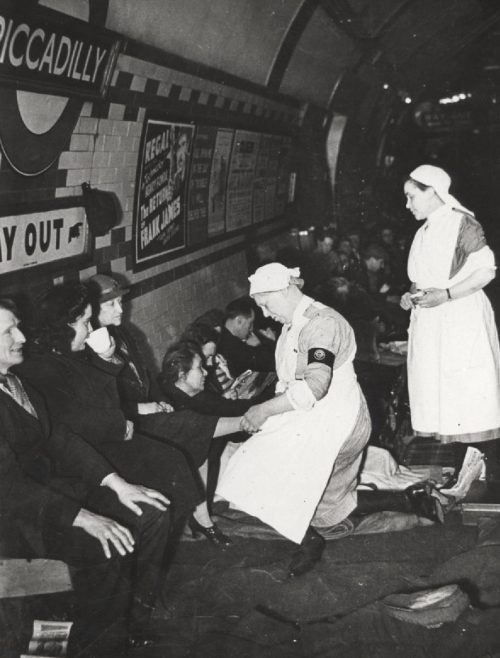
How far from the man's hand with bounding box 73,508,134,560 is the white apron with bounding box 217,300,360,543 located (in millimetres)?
832

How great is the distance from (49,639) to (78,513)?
54cm

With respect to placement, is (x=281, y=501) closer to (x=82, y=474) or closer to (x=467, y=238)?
(x=82, y=474)

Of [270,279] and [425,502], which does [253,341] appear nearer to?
[425,502]

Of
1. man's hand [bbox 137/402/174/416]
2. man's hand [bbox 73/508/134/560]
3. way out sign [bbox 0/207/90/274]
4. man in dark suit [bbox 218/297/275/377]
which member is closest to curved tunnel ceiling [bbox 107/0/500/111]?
way out sign [bbox 0/207/90/274]

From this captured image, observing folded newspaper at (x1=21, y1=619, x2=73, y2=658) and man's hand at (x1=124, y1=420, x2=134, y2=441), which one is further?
man's hand at (x1=124, y1=420, x2=134, y2=441)

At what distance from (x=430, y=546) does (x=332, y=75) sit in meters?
7.96

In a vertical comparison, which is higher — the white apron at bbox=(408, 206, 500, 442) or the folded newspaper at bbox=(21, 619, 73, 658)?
the white apron at bbox=(408, 206, 500, 442)

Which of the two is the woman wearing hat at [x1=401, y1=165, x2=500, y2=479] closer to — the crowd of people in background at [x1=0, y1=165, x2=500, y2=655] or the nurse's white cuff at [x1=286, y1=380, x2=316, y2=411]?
the crowd of people in background at [x1=0, y1=165, x2=500, y2=655]

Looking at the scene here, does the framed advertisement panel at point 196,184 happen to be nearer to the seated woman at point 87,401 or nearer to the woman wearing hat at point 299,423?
the seated woman at point 87,401

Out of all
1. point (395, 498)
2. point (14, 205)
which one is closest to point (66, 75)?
point (14, 205)

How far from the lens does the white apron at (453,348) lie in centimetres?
423

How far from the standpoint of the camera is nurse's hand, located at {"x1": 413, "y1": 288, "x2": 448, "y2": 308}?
4.21m

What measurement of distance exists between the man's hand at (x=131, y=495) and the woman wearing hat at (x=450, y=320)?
2027 mm

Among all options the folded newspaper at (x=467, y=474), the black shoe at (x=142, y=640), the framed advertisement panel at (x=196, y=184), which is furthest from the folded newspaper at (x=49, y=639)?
the framed advertisement panel at (x=196, y=184)
